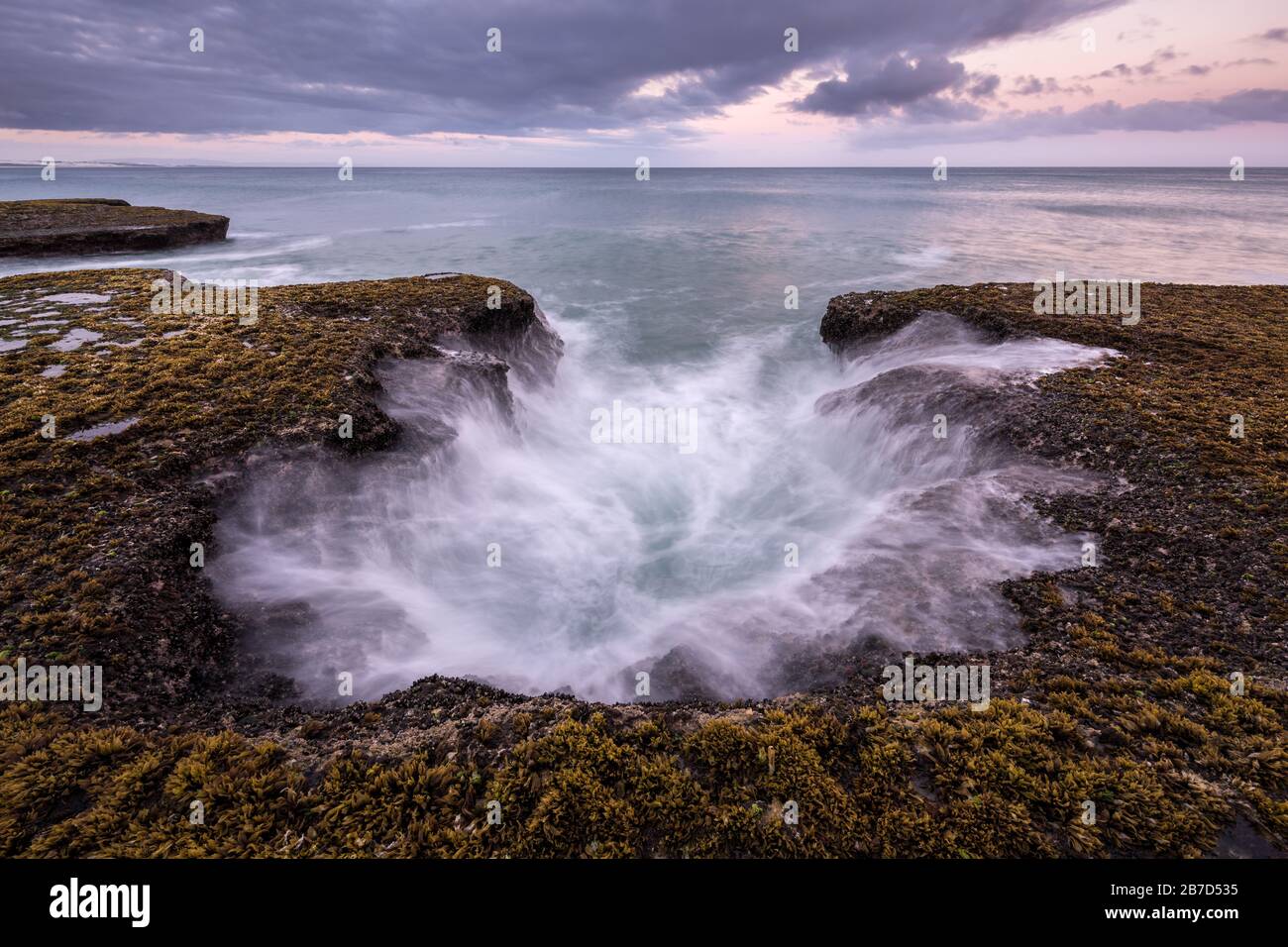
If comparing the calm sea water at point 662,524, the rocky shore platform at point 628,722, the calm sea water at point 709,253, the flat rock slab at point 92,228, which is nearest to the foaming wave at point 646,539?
the calm sea water at point 662,524

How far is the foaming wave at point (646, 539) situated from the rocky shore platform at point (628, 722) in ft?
2.59

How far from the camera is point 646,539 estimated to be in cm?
1420

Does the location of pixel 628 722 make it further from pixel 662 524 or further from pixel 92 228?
pixel 92 228

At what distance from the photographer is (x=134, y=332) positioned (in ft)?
52.0

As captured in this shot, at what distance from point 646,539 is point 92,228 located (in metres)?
49.4

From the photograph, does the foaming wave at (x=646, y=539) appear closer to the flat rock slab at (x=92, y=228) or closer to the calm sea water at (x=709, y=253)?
the calm sea water at (x=709, y=253)

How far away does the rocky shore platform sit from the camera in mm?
4848

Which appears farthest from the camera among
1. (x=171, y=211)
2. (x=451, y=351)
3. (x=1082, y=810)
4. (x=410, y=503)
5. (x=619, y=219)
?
(x=619, y=219)

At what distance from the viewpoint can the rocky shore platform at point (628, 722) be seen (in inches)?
191

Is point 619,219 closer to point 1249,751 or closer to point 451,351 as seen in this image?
point 451,351

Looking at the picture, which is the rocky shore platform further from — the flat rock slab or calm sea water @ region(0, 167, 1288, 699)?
the flat rock slab

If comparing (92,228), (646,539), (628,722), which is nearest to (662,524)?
(646,539)
